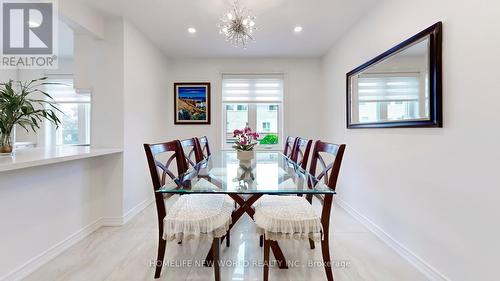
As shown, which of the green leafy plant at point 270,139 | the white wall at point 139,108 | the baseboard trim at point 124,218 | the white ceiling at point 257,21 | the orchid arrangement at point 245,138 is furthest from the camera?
the green leafy plant at point 270,139

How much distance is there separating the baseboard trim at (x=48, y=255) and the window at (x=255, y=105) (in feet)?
8.01

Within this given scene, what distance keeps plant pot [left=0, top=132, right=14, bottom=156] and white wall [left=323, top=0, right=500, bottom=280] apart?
3120mm

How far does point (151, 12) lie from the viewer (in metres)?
2.61

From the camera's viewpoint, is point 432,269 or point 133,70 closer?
point 432,269

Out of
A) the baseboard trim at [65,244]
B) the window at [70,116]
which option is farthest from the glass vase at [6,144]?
the window at [70,116]

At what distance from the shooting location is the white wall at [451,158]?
4.34 ft

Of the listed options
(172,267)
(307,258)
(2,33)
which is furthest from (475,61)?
(2,33)

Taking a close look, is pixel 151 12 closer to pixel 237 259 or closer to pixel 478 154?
pixel 237 259

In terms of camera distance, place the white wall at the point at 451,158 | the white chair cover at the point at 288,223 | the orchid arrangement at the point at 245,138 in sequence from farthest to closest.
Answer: the orchid arrangement at the point at 245,138 < the white chair cover at the point at 288,223 < the white wall at the point at 451,158

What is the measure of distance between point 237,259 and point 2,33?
345 cm

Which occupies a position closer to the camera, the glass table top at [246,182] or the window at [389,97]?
the glass table top at [246,182]

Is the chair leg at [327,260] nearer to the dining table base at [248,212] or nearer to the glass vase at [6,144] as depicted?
the dining table base at [248,212]

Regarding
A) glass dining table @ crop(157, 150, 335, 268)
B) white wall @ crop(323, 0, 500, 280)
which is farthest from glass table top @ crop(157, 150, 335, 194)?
white wall @ crop(323, 0, 500, 280)

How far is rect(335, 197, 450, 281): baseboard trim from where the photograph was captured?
5.53 ft
